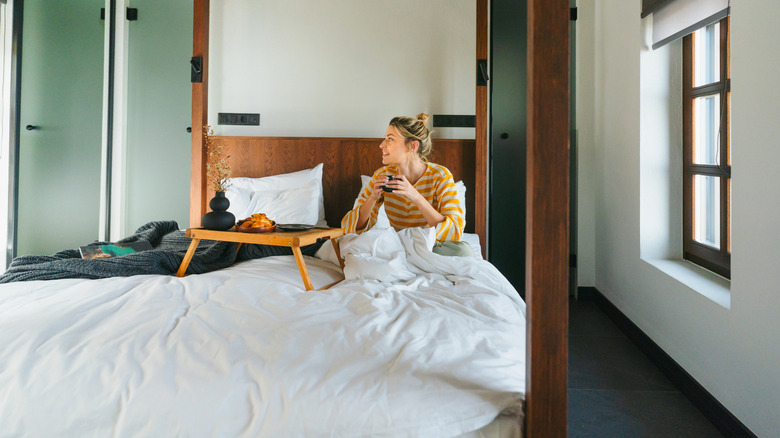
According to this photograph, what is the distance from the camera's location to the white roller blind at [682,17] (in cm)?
204

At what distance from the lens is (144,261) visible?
196 cm

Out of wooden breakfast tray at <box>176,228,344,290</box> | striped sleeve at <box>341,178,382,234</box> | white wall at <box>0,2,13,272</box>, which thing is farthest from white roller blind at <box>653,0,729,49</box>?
white wall at <box>0,2,13,272</box>

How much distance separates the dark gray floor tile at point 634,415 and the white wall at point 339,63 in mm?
2042

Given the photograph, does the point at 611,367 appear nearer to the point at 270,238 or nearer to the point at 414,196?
the point at 414,196

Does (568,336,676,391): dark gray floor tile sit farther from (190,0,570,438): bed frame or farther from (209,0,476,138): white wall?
(209,0,476,138): white wall

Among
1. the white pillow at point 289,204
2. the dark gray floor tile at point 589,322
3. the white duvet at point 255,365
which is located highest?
the white pillow at point 289,204

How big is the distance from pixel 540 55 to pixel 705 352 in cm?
157

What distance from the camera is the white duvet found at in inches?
37.8

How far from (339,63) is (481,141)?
1222 millimetres

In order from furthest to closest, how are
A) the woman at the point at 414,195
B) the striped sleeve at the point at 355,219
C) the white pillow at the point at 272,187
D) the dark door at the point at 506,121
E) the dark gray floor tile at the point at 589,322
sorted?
the dark door at the point at 506,121 < the white pillow at the point at 272,187 < the dark gray floor tile at the point at 589,322 < the striped sleeve at the point at 355,219 < the woman at the point at 414,195

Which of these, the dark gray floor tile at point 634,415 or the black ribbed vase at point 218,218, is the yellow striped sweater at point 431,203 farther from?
the dark gray floor tile at point 634,415

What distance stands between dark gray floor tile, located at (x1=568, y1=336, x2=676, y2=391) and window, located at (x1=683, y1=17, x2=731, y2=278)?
580 millimetres

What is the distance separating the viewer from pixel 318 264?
2.18 metres

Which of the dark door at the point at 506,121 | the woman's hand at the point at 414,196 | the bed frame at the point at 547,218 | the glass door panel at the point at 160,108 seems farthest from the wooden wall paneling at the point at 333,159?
the bed frame at the point at 547,218
